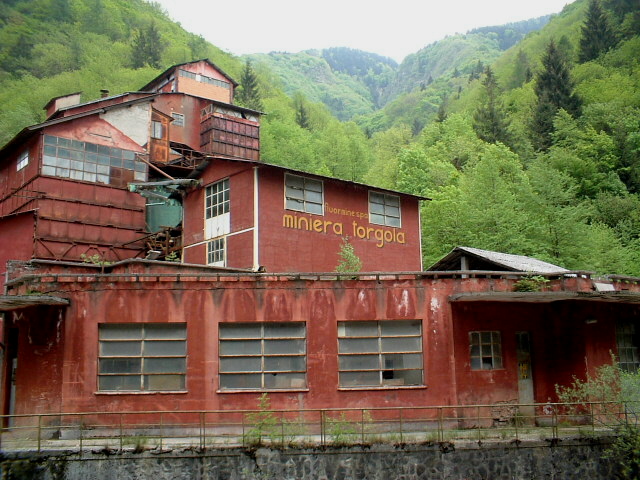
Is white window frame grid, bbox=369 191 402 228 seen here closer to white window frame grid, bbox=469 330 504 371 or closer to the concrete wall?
white window frame grid, bbox=469 330 504 371

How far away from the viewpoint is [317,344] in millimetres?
18781

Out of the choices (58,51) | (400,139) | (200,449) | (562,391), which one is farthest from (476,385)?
(58,51)

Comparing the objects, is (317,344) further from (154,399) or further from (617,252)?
(617,252)

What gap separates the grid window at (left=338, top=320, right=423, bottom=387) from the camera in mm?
18953

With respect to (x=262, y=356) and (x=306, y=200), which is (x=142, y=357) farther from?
(x=306, y=200)

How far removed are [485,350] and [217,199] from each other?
42.8ft

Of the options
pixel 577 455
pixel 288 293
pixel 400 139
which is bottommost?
pixel 577 455

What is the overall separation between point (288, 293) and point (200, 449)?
531 cm

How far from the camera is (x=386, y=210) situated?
29000mm

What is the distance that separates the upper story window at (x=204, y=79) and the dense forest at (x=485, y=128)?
13615 mm

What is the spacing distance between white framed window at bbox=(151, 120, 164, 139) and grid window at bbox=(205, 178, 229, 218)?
819cm

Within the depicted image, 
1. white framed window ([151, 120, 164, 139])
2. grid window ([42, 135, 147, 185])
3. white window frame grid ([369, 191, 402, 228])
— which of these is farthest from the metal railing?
white framed window ([151, 120, 164, 139])

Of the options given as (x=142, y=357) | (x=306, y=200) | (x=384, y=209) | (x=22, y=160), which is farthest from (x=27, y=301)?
(x=22, y=160)

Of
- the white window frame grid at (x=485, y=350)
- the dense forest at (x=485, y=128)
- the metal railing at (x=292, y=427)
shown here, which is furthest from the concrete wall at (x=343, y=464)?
the dense forest at (x=485, y=128)
